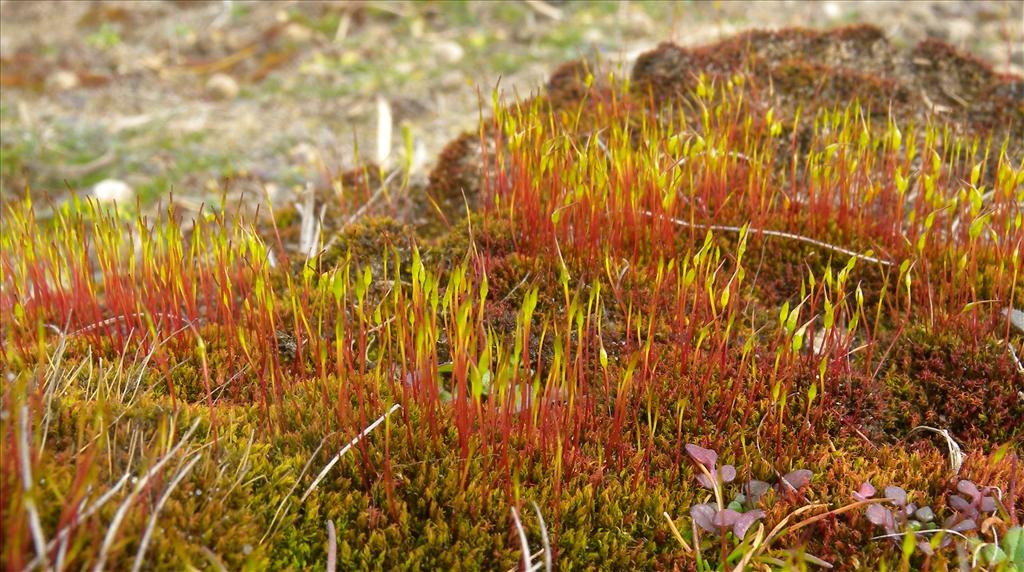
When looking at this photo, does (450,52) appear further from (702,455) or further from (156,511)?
(156,511)

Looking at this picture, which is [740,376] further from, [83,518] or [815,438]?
[83,518]

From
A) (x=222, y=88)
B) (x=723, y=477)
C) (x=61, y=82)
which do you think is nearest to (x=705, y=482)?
(x=723, y=477)

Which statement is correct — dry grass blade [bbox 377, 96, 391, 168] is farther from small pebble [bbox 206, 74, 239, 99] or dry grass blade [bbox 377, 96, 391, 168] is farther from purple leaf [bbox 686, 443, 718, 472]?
purple leaf [bbox 686, 443, 718, 472]

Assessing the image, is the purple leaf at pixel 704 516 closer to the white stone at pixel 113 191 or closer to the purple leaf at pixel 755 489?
the purple leaf at pixel 755 489

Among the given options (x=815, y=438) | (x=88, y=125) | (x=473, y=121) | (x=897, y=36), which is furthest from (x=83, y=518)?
(x=897, y=36)

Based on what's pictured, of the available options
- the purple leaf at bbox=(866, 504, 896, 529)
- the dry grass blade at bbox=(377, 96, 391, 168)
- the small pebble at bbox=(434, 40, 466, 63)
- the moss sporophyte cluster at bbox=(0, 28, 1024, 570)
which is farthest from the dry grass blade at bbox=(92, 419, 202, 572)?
the small pebble at bbox=(434, 40, 466, 63)

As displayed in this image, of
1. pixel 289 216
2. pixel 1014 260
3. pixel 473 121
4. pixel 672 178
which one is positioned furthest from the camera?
pixel 473 121
